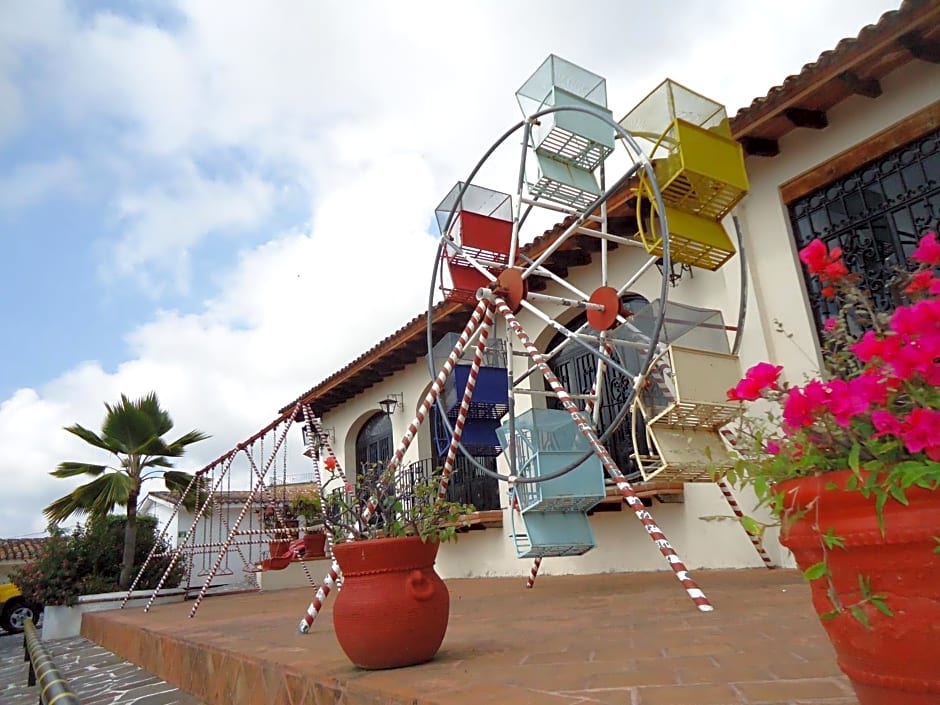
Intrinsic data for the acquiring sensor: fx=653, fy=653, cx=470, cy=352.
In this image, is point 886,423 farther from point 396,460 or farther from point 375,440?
point 375,440

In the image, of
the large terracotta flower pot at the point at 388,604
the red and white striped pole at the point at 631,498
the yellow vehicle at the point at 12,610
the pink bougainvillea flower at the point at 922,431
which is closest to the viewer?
the pink bougainvillea flower at the point at 922,431

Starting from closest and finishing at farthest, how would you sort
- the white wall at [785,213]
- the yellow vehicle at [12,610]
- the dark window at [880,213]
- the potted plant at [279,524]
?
the dark window at [880,213] → the white wall at [785,213] → the potted plant at [279,524] → the yellow vehicle at [12,610]

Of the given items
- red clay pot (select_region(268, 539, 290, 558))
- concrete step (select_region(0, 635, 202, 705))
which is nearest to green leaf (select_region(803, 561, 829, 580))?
concrete step (select_region(0, 635, 202, 705))

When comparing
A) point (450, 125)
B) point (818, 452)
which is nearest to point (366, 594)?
point (818, 452)

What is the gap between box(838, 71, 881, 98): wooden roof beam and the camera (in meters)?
5.37

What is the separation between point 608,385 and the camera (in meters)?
7.97

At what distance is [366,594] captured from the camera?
8.63 feet

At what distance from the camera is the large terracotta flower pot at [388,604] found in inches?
101

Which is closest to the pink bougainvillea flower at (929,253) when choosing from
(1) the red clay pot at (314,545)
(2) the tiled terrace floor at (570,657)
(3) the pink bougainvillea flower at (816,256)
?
(3) the pink bougainvillea flower at (816,256)

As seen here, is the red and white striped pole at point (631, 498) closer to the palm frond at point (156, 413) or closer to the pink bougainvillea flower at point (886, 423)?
the pink bougainvillea flower at point (886, 423)

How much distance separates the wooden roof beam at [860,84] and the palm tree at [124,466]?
1162 cm

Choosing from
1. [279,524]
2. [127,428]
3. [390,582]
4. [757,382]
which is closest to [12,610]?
[127,428]

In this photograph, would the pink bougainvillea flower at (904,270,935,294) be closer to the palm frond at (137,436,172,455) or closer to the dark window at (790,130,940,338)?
the dark window at (790,130,940,338)

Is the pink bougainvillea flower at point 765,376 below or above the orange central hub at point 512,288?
below
